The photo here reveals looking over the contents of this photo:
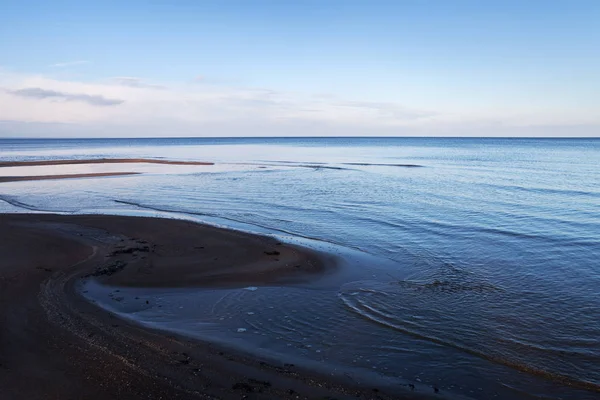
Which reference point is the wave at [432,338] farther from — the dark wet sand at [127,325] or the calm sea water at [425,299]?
the dark wet sand at [127,325]

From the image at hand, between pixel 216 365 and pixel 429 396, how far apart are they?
3561 mm

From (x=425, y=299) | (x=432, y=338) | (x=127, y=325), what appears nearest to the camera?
(x=432, y=338)

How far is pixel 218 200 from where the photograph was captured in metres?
28.1

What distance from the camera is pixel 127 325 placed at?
30.2ft

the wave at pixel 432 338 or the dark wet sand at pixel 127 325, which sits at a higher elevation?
the dark wet sand at pixel 127 325

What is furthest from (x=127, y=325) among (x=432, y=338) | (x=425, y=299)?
(x=425, y=299)

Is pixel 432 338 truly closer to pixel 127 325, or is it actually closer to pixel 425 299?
pixel 425 299

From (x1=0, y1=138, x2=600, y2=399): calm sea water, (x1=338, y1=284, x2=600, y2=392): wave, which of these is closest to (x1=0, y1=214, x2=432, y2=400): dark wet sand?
(x1=0, y1=138, x2=600, y2=399): calm sea water

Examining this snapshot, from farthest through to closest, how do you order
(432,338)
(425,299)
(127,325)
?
1. (425,299)
2. (127,325)
3. (432,338)

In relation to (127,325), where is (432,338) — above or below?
below

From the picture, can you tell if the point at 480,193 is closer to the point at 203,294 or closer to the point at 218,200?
the point at 218,200

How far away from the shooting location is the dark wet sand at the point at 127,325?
6854 mm

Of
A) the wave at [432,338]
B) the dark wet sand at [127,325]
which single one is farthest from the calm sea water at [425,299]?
the dark wet sand at [127,325]

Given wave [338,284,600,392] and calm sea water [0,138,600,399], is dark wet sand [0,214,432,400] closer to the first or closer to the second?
calm sea water [0,138,600,399]
